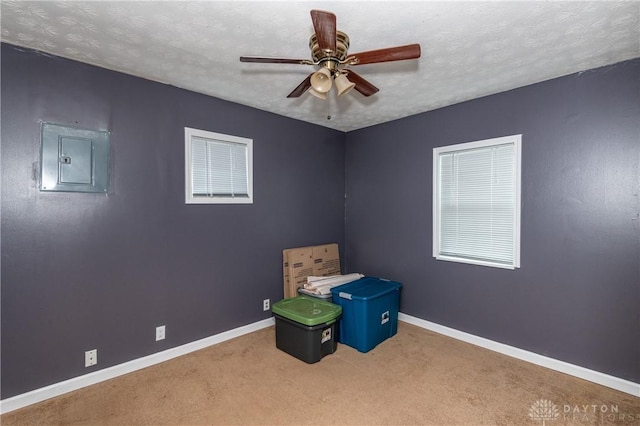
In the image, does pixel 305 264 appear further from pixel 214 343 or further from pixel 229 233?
pixel 214 343

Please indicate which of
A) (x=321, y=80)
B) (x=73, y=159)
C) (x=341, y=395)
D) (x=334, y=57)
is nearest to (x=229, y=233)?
(x=73, y=159)

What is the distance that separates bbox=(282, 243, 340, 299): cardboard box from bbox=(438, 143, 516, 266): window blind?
4.74ft

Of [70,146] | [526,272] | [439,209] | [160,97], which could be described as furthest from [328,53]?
[526,272]

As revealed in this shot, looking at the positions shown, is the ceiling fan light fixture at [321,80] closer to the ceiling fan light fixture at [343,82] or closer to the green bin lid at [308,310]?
the ceiling fan light fixture at [343,82]

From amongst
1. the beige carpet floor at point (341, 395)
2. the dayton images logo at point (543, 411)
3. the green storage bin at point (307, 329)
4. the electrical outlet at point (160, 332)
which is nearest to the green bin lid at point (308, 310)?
the green storage bin at point (307, 329)

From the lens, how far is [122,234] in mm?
2566

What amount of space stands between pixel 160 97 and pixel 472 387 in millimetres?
3697

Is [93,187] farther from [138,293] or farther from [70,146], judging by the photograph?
[138,293]

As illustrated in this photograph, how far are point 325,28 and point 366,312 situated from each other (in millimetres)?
2439

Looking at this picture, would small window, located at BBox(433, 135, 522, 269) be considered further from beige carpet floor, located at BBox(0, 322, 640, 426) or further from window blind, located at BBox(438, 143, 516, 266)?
beige carpet floor, located at BBox(0, 322, 640, 426)

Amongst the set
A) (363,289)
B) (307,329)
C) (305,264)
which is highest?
(305,264)

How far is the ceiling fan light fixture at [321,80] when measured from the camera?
1739 millimetres

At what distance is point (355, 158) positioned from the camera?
14.2 feet

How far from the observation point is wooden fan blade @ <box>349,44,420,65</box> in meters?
1.63
